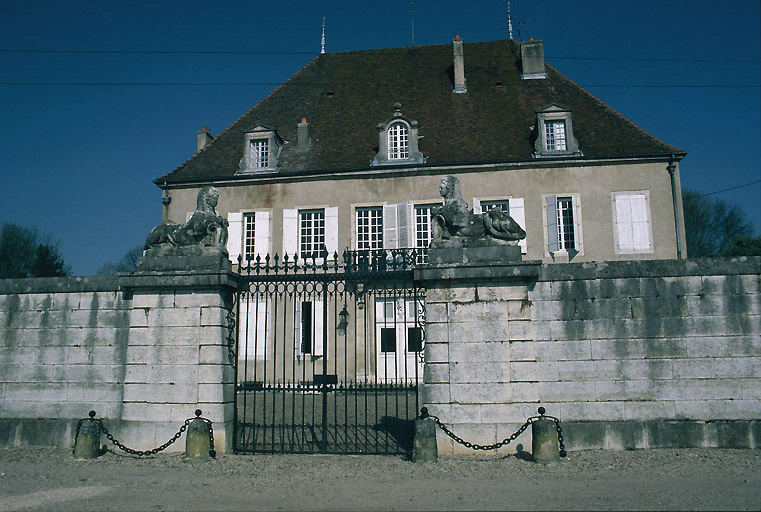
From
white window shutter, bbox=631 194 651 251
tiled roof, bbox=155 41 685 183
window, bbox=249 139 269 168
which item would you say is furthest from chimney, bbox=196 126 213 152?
white window shutter, bbox=631 194 651 251

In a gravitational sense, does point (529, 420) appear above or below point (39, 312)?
below

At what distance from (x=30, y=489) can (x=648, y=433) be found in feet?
21.5

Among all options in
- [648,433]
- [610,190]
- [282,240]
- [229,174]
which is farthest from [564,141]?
[648,433]

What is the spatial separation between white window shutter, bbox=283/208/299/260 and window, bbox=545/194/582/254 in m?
6.86

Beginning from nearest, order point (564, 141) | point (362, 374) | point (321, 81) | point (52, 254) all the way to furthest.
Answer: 1. point (362, 374)
2. point (564, 141)
3. point (321, 81)
4. point (52, 254)

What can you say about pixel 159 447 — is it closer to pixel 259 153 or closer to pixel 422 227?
pixel 422 227

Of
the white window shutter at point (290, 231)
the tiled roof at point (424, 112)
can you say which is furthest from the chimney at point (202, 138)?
the white window shutter at point (290, 231)

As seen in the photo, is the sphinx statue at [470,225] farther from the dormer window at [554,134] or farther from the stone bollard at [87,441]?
the dormer window at [554,134]

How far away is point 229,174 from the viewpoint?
16.5 m

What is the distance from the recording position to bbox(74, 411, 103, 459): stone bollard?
21.9ft

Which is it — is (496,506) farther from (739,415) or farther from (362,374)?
(362,374)

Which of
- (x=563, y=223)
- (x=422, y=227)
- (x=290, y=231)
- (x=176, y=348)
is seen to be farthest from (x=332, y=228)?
(x=176, y=348)

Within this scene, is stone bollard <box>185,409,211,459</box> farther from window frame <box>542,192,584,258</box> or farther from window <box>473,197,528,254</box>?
window frame <box>542,192,584,258</box>

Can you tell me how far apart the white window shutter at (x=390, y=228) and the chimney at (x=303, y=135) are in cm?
341
